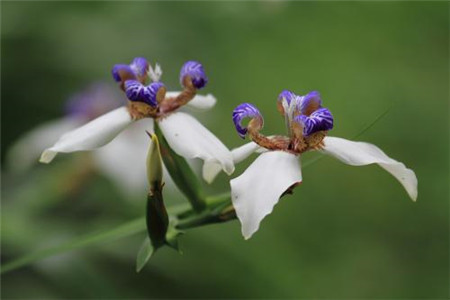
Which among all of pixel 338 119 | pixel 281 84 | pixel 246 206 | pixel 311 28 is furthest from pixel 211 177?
pixel 311 28

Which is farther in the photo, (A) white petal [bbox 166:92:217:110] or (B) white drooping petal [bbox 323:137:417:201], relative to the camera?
(A) white petal [bbox 166:92:217:110]

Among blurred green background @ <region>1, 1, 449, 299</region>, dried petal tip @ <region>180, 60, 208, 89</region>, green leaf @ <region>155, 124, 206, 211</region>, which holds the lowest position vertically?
blurred green background @ <region>1, 1, 449, 299</region>

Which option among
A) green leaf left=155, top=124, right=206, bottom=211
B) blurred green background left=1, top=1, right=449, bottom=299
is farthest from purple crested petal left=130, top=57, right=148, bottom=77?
blurred green background left=1, top=1, right=449, bottom=299

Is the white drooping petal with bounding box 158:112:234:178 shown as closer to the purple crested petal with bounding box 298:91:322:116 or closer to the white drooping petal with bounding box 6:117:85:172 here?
the purple crested petal with bounding box 298:91:322:116

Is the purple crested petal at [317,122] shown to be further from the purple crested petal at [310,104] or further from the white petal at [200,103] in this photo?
the white petal at [200,103]

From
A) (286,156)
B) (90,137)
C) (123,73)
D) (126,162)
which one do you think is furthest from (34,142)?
(286,156)

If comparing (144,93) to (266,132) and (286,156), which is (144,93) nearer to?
(286,156)
